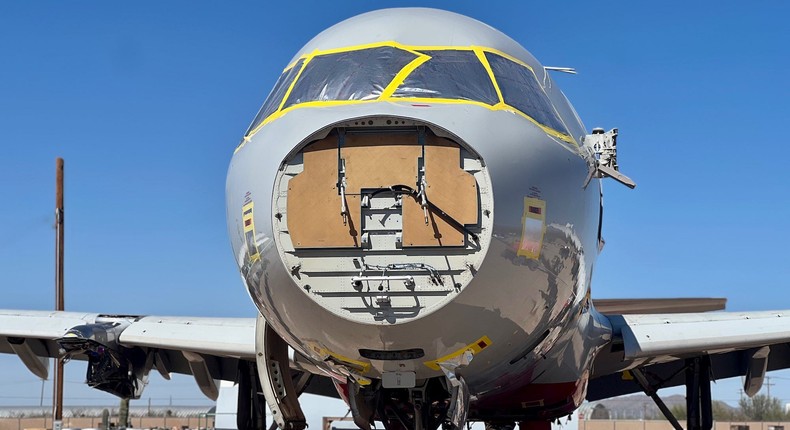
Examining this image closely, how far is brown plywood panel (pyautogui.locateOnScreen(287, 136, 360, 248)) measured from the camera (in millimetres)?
7785

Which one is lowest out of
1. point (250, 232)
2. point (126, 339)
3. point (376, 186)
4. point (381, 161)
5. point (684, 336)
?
point (684, 336)

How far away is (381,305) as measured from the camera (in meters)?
7.70

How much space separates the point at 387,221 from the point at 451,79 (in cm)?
143

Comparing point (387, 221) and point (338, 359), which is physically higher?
point (387, 221)

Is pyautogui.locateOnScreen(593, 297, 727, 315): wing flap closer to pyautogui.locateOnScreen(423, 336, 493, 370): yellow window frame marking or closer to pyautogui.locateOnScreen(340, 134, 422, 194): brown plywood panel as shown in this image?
pyautogui.locateOnScreen(423, 336, 493, 370): yellow window frame marking

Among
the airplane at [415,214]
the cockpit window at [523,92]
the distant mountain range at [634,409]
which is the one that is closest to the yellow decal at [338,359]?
the airplane at [415,214]

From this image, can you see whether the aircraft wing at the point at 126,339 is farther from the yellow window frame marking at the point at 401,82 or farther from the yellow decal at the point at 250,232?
the yellow decal at the point at 250,232

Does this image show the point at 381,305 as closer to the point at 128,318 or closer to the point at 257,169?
the point at 257,169

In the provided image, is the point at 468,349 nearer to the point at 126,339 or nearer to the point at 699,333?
the point at 699,333

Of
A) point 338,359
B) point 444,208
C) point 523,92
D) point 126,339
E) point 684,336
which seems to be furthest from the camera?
point 126,339

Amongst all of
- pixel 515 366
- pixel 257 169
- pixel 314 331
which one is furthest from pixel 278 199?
pixel 515 366

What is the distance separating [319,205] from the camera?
782 cm

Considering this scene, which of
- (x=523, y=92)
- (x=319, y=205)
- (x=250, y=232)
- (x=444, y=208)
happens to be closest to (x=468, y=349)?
(x=444, y=208)

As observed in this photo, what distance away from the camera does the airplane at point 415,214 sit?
7.73 m
